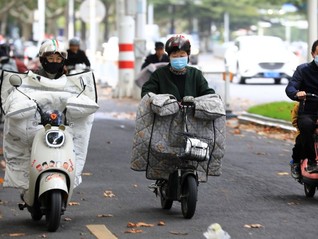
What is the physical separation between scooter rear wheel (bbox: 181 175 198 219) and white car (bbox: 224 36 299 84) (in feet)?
105

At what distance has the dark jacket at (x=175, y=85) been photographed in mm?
10641

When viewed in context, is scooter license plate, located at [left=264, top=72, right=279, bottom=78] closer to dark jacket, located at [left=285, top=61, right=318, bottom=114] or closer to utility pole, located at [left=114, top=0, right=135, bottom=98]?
utility pole, located at [left=114, top=0, right=135, bottom=98]

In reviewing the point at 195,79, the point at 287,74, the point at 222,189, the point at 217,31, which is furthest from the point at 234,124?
the point at 217,31

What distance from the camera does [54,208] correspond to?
9258 mm

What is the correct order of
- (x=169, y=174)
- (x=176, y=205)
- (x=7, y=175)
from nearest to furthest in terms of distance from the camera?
(x=7, y=175), (x=169, y=174), (x=176, y=205)

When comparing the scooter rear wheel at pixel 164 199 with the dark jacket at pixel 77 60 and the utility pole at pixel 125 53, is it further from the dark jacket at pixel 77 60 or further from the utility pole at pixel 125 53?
the utility pole at pixel 125 53

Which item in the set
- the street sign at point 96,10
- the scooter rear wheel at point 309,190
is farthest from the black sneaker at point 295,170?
the street sign at point 96,10

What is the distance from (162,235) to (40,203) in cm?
115

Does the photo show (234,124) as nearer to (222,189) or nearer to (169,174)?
(222,189)

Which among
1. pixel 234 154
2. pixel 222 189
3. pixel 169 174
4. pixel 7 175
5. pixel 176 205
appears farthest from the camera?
pixel 234 154

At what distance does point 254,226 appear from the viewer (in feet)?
31.8

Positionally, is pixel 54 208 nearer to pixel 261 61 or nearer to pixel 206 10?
pixel 261 61

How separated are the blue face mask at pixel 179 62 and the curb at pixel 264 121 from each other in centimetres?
1047

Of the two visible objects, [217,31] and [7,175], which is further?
[217,31]
